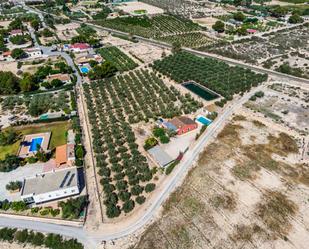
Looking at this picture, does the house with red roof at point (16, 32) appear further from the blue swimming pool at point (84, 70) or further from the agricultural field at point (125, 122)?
the agricultural field at point (125, 122)

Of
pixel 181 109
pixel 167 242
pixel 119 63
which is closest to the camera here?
pixel 167 242

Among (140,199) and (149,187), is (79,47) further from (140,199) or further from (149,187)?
(140,199)

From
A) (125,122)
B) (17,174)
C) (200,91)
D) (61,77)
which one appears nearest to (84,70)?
(61,77)

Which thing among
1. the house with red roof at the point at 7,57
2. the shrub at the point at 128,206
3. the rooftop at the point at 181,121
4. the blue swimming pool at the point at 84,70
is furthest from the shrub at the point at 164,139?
the house with red roof at the point at 7,57

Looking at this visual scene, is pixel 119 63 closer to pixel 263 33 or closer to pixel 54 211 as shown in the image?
pixel 54 211

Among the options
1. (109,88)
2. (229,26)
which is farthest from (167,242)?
(229,26)

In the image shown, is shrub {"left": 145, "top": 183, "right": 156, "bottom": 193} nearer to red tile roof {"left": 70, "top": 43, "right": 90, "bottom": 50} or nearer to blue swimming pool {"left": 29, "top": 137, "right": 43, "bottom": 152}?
blue swimming pool {"left": 29, "top": 137, "right": 43, "bottom": 152}
